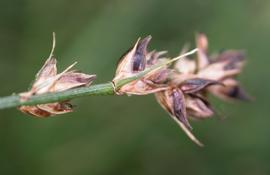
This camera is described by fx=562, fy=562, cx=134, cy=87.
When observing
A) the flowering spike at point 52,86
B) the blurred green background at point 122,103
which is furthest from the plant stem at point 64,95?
the blurred green background at point 122,103

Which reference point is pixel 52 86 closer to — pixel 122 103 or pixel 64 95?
pixel 64 95

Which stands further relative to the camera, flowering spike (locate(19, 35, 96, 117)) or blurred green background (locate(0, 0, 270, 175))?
blurred green background (locate(0, 0, 270, 175))

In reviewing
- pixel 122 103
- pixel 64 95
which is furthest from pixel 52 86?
pixel 122 103

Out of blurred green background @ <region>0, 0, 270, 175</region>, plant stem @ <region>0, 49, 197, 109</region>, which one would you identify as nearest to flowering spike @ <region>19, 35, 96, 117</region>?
plant stem @ <region>0, 49, 197, 109</region>

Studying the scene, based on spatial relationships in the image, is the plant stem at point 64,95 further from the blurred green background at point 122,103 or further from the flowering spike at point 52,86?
the blurred green background at point 122,103

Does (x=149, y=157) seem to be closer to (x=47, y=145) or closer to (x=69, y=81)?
(x=47, y=145)

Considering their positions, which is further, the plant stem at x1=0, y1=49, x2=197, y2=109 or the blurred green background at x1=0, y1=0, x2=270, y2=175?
the blurred green background at x1=0, y1=0, x2=270, y2=175

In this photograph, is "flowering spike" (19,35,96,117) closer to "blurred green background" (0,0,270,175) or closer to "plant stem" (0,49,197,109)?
"plant stem" (0,49,197,109)

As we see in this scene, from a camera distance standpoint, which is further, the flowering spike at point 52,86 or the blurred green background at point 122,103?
the blurred green background at point 122,103
